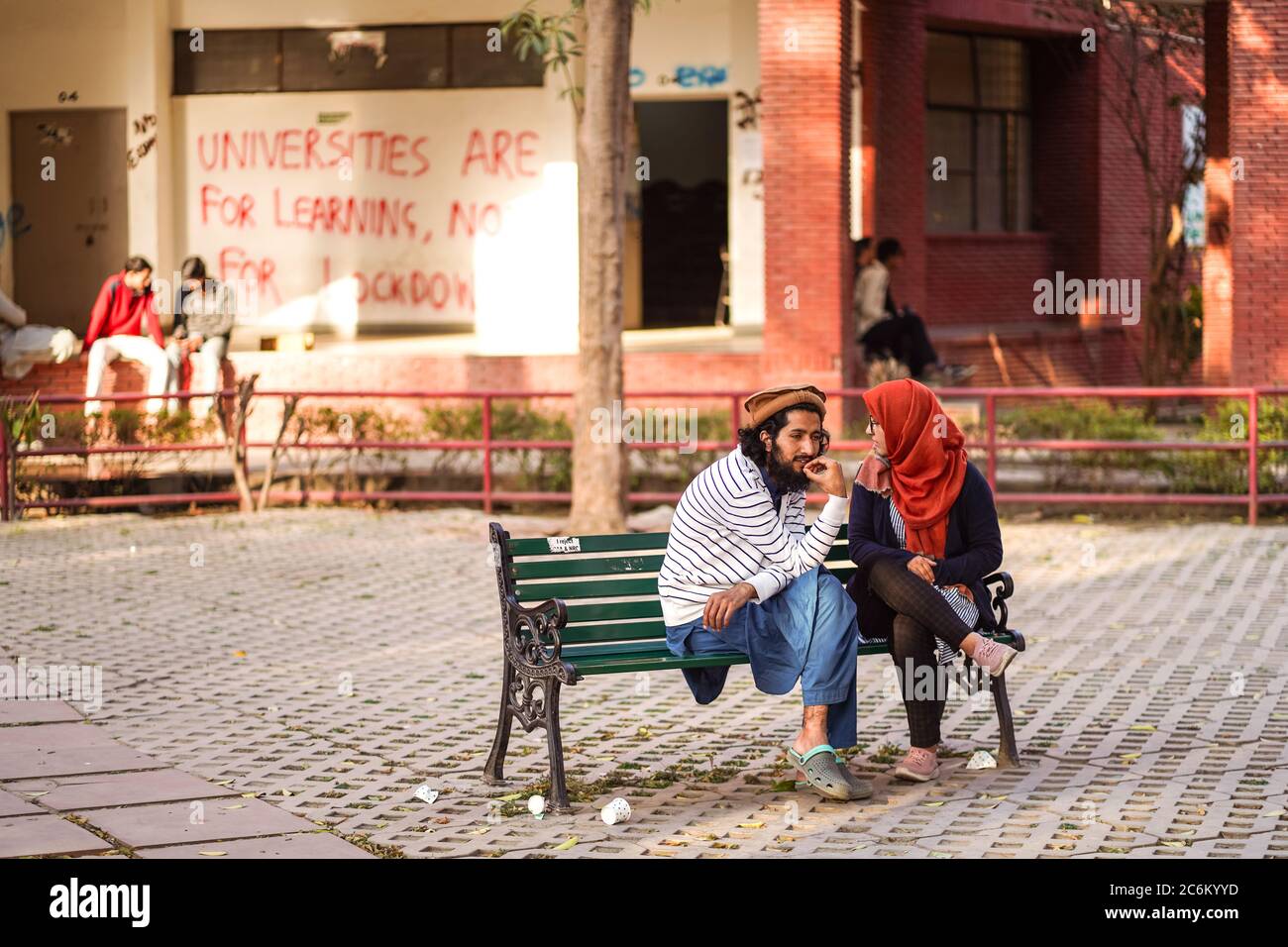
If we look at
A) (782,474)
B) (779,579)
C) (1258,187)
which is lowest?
(779,579)

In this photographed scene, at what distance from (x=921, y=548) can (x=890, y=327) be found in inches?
507

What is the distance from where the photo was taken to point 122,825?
627 centimetres

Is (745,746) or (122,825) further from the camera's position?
(745,746)

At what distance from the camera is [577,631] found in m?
7.05

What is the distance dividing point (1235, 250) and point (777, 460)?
12.4 metres

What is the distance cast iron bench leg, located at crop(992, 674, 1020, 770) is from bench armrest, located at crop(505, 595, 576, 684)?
1680 millimetres

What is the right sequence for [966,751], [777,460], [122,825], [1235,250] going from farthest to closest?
[1235,250] < [966,751] < [777,460] < [122,825]

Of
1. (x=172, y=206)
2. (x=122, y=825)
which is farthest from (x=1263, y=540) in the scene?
(x=172, y=206)

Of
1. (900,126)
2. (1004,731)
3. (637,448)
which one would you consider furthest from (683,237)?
(1004,731)

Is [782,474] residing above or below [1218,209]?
below

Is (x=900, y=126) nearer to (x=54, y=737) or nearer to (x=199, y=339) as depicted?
(x=199, y=339)

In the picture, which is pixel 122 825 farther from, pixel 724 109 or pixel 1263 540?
pixel 724 109

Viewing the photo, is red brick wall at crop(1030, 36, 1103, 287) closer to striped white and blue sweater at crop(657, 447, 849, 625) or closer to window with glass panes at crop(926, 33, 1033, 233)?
window with glass panes at crop(926, 33, 1033, 233)

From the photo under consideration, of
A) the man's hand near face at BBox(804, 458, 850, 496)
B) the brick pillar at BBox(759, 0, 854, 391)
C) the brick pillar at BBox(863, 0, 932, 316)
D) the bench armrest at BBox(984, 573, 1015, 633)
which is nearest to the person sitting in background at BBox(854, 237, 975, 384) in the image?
the brick pillar at BBox(759, 0, 854, 391)
